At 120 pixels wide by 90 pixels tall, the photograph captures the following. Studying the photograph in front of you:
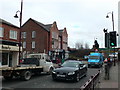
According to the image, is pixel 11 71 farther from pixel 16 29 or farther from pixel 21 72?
pixel 16 29

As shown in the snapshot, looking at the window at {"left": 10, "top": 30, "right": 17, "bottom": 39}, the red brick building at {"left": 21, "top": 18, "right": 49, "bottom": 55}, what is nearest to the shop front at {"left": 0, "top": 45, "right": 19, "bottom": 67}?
the window at {"left": 10, "top": 30, "right": 17, "bottom": 39}

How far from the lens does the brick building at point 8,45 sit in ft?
71.1

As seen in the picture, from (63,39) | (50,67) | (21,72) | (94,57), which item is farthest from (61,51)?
(21,72)

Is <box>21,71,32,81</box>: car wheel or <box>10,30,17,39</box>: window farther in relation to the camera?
<box>10,30,17,39</box>: window

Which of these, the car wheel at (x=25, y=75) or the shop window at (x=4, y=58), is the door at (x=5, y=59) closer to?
the shop window at (x=4, y=58)

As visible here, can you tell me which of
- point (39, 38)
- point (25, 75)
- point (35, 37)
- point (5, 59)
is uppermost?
point (35, 37)

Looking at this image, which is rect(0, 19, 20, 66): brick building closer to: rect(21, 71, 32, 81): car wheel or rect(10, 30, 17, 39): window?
rect(10, 30, 17, 39): window

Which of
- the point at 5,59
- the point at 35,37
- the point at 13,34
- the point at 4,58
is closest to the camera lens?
the point at 4,58

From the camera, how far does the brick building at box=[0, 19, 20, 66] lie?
21672 mm

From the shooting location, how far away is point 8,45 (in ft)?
72.1

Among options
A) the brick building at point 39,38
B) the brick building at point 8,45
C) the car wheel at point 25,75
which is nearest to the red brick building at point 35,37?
the brick building at point 39,38

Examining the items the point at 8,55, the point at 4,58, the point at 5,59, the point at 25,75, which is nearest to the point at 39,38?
the point at 8,55

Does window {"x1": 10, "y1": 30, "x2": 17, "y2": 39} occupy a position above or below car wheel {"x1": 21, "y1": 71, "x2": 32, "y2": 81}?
above

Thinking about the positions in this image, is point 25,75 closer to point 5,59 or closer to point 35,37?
point 5,59
